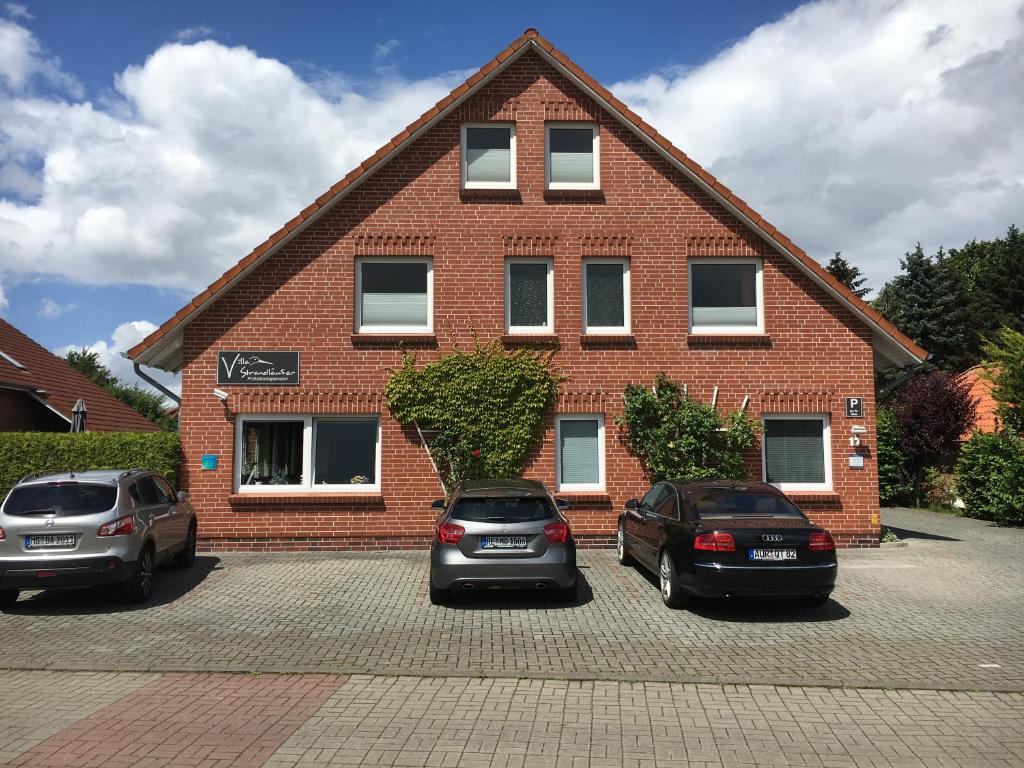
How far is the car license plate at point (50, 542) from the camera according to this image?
30.8 ft

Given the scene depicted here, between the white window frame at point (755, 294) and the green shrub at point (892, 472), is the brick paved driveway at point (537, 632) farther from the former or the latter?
the green shrub at point (892, 472)

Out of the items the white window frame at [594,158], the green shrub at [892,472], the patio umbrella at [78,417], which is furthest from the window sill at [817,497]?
the patio umbrella at [78,417]

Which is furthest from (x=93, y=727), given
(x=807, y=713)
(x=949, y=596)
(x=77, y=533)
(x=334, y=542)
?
(x=949, y=596)

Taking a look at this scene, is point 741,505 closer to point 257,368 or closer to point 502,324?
point 502,324

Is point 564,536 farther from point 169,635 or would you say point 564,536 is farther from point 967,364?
point 967,364

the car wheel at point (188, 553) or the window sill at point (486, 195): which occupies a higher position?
the window sill at point (486, 195)

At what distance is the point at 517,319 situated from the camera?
15078mm

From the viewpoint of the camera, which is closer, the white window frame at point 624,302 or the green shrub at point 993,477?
the white window frame at point 624,302

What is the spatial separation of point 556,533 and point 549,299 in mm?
6522

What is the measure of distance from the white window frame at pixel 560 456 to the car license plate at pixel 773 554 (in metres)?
5.87

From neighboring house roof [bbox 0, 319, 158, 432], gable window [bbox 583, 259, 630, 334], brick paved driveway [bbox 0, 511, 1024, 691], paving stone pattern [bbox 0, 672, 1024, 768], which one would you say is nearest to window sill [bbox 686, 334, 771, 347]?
gable window [bbox 583, 259, 630, 334]

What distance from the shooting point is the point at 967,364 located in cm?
4412

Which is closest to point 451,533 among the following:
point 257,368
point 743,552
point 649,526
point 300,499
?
point 649,526

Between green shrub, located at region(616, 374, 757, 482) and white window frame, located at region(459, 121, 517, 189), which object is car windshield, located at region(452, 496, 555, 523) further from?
white window frame, located at region(459, 121, 517, 189)
